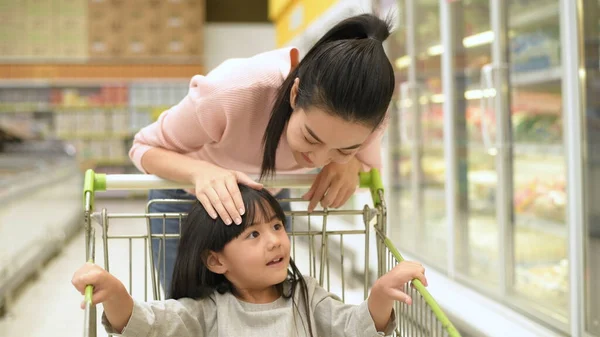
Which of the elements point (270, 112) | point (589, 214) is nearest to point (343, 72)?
point (270, 112)

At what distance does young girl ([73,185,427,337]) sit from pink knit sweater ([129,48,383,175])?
0.58ft

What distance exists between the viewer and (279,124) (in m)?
1.48

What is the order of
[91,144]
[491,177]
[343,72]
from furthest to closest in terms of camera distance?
[91,144], [491,177], [343,72]

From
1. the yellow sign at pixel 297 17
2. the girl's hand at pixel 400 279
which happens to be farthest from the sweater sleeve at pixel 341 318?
the yellow sign at pixel 297 17

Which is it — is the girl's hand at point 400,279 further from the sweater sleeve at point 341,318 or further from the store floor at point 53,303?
the store floor at point 53,303

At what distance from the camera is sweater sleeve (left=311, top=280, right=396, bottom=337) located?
56.6 inches

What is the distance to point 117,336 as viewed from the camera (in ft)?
4.58

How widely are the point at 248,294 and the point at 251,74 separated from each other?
53cm

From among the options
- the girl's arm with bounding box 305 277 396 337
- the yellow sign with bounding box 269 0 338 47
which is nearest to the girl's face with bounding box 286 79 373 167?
the girl's arm with bounding box 305 277 396 337

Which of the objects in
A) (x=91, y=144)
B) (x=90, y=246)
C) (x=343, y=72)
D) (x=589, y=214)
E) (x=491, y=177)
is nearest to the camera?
(x=343, y=72)

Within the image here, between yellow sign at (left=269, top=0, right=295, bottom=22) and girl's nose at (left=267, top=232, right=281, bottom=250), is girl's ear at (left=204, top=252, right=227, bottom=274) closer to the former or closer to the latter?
girl's nose at (left=267, top=232, right=281, bottom=250)

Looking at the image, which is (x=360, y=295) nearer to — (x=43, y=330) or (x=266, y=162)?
(x=43, y=330)

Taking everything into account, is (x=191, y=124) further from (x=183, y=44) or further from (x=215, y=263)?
(x=183, y=44)

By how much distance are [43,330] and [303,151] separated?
9.15 feet
